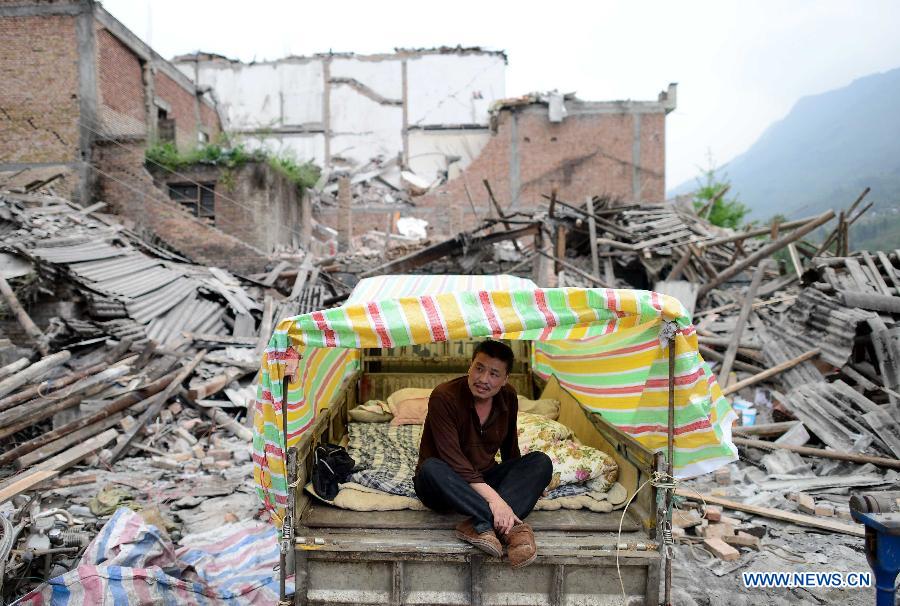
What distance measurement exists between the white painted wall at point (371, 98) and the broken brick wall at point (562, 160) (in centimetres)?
615

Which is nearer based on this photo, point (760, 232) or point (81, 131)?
point (760, 232)

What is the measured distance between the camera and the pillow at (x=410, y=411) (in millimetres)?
5312

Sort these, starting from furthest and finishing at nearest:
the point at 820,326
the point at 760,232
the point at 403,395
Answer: the point at 760,232 → the point at 820,326 → the point at 403,395

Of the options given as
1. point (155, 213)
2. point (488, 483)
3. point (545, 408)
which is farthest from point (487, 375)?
point (155, 213)

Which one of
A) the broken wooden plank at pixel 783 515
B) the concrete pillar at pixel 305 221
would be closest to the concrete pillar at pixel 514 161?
the concrete pillar at pixel 305 221

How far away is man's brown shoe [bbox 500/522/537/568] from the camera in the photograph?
9.62 feet

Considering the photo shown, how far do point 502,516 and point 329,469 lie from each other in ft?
4.30

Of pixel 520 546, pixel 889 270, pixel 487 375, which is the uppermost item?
pixel 889 270

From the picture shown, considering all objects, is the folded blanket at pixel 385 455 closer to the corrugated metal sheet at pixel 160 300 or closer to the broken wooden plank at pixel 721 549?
the broken wooden plank at pixel 721 549

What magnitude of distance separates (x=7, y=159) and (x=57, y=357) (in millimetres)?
12974

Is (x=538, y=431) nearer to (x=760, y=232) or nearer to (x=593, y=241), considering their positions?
(x=760, y=232)

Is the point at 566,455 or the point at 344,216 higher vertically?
the point at 344,216

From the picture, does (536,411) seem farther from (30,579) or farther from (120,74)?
(120,74)

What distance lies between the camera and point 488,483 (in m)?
3.65
